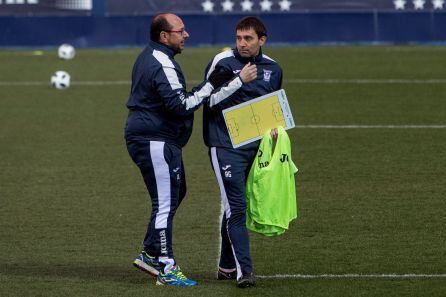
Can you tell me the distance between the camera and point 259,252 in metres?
10.9

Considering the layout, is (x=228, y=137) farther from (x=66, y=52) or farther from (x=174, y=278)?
(x=66, y=52)

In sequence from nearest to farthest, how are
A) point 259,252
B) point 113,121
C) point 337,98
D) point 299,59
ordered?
point 259,252 < point 113,121 < point 337,98 < point 299,59

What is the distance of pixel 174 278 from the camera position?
953 cm

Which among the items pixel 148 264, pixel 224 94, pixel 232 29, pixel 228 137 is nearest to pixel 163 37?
pixel 224 94

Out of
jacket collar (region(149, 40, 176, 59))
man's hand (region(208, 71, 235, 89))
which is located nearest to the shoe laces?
man's hand (region(208, 71, 235, 89))

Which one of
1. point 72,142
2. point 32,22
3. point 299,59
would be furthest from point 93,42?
point 72,142

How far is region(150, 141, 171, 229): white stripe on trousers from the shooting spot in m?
9.43

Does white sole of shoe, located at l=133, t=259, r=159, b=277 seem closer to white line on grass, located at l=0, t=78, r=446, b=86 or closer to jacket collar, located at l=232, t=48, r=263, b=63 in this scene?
jacket collar, located at l=232, t=48, r=263, b=63

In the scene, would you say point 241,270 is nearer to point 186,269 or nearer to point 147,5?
point 186,269

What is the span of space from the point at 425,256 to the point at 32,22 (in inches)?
971

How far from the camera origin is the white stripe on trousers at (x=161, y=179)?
30.9 feet

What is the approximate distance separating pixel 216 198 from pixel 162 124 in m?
4.35

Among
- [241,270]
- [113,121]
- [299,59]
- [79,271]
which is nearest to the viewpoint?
[241,270]

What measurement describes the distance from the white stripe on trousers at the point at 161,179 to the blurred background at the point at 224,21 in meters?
24.2
